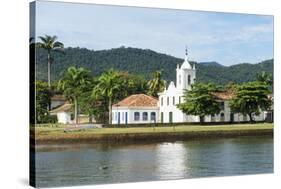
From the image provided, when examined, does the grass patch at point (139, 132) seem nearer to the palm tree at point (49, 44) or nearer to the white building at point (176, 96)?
the white building at point (176, 96)

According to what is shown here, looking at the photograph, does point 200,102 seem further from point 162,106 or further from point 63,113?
point 63,113

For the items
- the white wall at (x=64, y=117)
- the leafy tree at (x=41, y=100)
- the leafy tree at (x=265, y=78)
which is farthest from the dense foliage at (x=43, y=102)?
the leafy tree at (x=265, y=78)

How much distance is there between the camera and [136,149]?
12.5 m

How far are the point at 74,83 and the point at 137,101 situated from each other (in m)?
1.16

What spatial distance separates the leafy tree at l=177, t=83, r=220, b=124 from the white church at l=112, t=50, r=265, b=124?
0.23ft

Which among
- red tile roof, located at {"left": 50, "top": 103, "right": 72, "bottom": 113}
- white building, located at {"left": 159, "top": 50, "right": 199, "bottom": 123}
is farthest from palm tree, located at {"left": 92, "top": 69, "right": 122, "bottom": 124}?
white building, located at {"left": 159, "top": 50, "right": 199, "bottom": 123}

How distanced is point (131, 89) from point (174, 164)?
1.35m

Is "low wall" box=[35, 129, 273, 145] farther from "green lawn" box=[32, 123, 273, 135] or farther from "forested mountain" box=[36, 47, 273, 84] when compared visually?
"forested mountain" box=[36, 47, 273, 84]

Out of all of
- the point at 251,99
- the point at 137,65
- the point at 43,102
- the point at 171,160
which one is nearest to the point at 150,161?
the point at 171,160

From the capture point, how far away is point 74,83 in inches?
468

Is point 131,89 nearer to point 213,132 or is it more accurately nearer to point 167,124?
point 167,124

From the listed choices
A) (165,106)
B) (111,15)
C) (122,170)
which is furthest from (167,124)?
(111,15)

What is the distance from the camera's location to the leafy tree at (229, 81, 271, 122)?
13508 millimetres

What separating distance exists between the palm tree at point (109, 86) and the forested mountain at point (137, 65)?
0.11m
